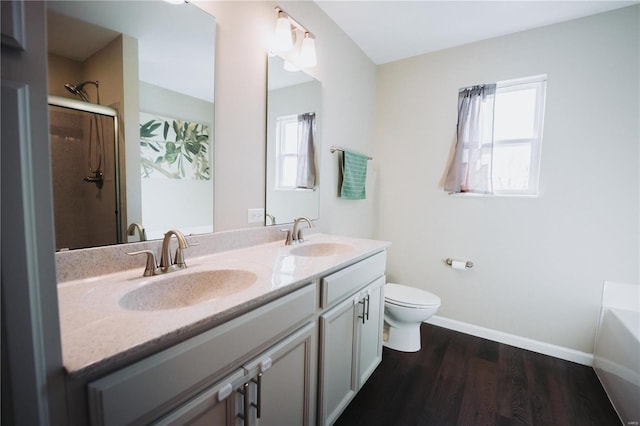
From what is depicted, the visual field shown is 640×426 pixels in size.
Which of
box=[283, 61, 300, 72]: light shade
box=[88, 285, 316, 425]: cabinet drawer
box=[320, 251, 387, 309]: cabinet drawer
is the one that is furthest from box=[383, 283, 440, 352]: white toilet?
box=[283, 61, 300, 72]: light shade

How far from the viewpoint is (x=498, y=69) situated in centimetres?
219

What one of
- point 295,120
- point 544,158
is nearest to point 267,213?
point 295,120

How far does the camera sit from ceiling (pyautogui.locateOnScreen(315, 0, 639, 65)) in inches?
71.2

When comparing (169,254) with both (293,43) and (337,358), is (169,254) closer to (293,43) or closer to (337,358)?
(337,358)

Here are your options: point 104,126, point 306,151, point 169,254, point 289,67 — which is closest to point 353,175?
point 306,151

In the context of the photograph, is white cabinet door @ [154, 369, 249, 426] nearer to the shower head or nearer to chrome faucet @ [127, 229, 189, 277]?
chrome faucet @ [127, 229, 189, 277]

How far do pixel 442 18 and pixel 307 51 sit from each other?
3.52ft

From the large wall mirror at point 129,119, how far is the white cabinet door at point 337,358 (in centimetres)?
74

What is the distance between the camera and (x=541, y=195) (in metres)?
2.07

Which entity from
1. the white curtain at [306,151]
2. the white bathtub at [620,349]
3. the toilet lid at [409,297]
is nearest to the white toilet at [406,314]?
the toilet lid at [409,297]

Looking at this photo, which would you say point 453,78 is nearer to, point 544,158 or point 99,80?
point 544,158

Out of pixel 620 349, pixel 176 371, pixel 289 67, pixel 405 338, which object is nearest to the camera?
pixel 176 371

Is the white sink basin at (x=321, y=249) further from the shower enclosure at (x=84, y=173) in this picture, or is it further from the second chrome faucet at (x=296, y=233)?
the shower enclosure at (x=84, y=173)

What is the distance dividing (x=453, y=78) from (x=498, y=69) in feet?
1.08
